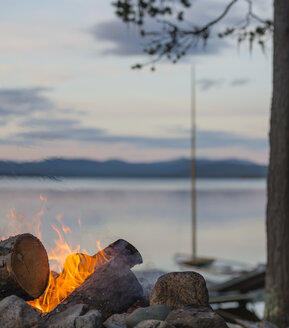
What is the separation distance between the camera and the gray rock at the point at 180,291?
14.8ft

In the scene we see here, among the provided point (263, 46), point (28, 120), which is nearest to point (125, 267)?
point (28, 120)

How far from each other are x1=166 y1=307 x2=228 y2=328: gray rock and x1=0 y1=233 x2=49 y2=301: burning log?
48.8 inches

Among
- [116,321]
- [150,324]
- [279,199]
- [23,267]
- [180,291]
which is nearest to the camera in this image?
[150,324]

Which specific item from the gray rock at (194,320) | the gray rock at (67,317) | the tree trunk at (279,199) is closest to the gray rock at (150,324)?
the gray rock at (194,320)

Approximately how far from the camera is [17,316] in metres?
4.11

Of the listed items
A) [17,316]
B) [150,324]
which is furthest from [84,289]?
[150,324]

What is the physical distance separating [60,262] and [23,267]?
1.72 ft

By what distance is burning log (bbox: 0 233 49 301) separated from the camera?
183 inches

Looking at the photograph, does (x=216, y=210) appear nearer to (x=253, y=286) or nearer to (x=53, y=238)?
(x=253, y=286)

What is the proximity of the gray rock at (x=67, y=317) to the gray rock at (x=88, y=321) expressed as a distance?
45mm

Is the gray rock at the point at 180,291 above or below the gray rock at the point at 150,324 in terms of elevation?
above

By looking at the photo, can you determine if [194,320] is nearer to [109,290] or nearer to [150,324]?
[150,324]

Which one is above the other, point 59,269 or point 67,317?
point 59,269

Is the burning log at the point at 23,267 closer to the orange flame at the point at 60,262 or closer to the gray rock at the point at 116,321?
the orange flame at the point at 60,262
